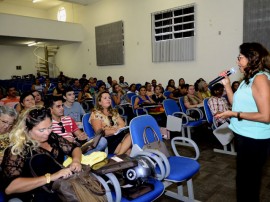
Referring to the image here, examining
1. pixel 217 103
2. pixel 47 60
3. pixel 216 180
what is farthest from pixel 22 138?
pixel 47 60

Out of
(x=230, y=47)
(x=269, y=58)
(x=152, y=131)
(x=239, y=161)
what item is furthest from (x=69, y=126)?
(x=230, y=47)

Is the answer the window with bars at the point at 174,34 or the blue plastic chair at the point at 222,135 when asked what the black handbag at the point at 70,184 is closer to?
the blue plastic chair at the point at 222,135

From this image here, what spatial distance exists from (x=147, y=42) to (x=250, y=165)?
26.3 ft

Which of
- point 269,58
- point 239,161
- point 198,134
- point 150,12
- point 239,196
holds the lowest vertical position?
point 198,134

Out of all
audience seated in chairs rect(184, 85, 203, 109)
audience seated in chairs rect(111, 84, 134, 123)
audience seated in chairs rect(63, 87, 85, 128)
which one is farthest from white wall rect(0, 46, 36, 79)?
audience seated in chairs rect(184, 85, 203, 109)

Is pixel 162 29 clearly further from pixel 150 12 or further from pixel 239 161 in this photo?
pixel 239 161

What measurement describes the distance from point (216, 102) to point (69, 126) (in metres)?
2.45

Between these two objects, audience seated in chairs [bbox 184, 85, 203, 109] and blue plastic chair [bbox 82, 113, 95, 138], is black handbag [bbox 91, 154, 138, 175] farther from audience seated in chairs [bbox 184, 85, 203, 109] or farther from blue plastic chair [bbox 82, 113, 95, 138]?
audience seated in chairs [bbox 184, 85, 203, 109]

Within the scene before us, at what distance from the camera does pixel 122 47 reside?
33.3ft

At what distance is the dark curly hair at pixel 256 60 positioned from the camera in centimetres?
162

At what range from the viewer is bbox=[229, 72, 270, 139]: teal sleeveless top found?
159 cm

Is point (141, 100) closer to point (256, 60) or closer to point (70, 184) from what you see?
point (256, 60)

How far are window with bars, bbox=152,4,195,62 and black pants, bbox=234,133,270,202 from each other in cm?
653

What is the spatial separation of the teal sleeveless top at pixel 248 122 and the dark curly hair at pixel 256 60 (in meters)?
0.04
